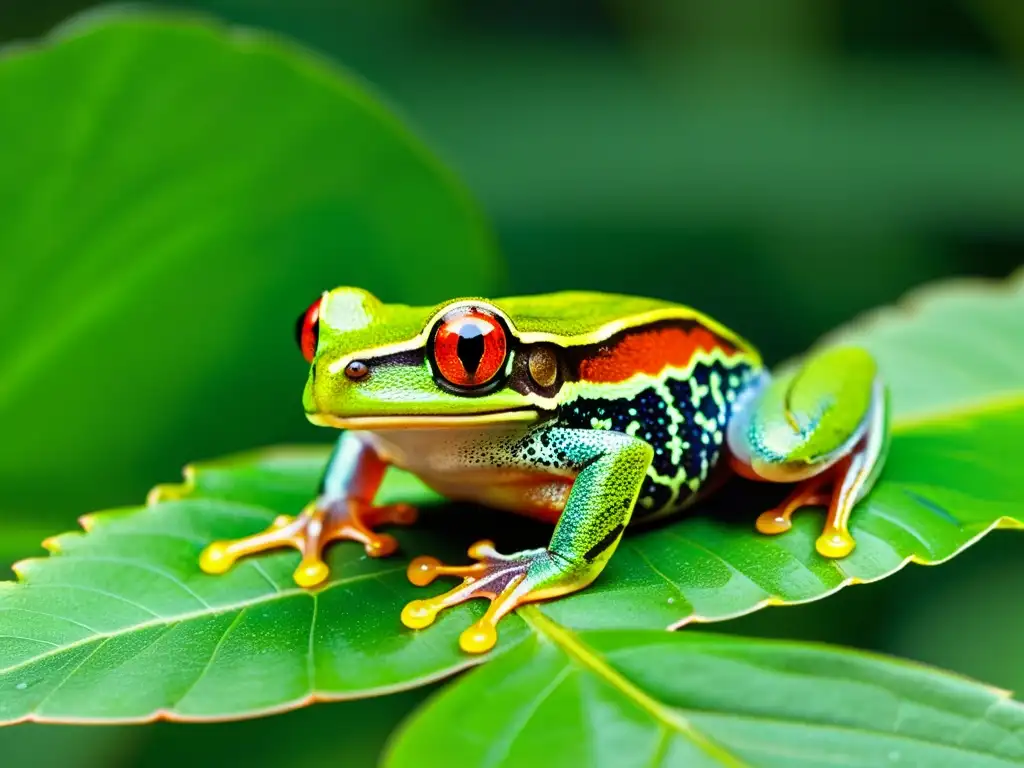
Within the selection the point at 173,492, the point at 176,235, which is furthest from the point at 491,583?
the point at 176,235

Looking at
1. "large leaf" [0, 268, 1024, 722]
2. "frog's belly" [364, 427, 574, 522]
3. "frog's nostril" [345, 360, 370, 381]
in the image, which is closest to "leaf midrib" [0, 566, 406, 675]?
"large leaf" [0, 268, 1024, 722]

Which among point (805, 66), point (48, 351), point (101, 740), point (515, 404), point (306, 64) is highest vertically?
point (805, 66)

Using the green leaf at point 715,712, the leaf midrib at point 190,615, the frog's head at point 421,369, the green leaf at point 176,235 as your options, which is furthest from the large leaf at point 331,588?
the green leaf at point 176,235

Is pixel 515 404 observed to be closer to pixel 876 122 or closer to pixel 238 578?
pixel 238 578

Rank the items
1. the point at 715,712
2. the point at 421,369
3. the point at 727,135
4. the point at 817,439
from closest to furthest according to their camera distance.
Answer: the point at 715,712, the point at 421,369, the point at 817,439, the point at 727,135

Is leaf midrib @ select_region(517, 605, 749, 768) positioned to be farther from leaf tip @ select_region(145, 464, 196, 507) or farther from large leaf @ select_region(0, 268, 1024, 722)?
leaf tip @ select_region(145, 464, 196, 507)

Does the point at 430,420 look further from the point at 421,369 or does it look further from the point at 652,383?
the point at 652,383

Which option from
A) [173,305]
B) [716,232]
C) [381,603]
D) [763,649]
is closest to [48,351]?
[173,305]
